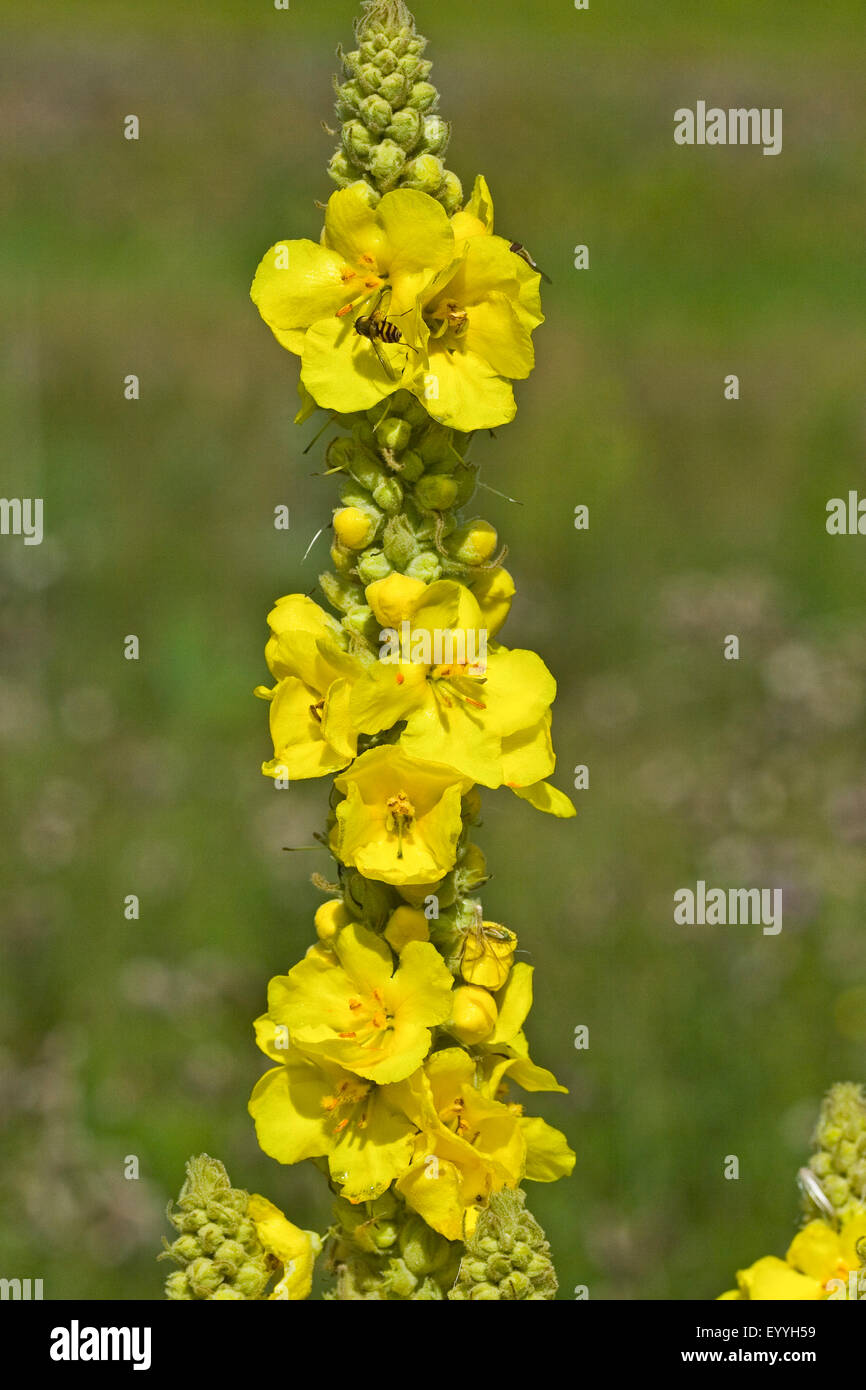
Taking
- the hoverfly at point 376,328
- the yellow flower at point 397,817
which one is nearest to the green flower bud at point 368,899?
the yellow flower at point 397,817

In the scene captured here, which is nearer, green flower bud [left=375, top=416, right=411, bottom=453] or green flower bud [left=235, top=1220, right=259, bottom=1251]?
green flower bud [left=235, top=1220, right=259, bottom=1251]

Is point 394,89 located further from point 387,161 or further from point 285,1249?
point 285,1249

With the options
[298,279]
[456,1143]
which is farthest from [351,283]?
[456,1143]

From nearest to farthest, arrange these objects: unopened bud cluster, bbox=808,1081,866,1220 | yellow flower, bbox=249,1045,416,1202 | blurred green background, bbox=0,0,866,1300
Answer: yellow flower, bbox=249,1045,416,1202 → unopened bud cluster, bbox=808,1081,866,1220 → blurred green background, bbox=0,0,866,1300

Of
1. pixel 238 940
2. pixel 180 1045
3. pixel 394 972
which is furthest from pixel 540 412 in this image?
pixel 394 972

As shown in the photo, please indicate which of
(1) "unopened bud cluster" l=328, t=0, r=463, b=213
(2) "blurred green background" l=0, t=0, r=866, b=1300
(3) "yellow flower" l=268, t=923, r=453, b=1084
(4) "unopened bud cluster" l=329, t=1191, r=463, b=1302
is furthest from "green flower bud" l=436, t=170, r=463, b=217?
(2) "blurred green background" l=0, t=0, r=866, b=1300

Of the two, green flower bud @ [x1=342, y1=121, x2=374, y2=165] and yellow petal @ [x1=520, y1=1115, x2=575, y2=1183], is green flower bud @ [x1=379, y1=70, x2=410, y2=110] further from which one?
yellow petal @ [x1=520, y1=1115, x2=575, y2=1183]
